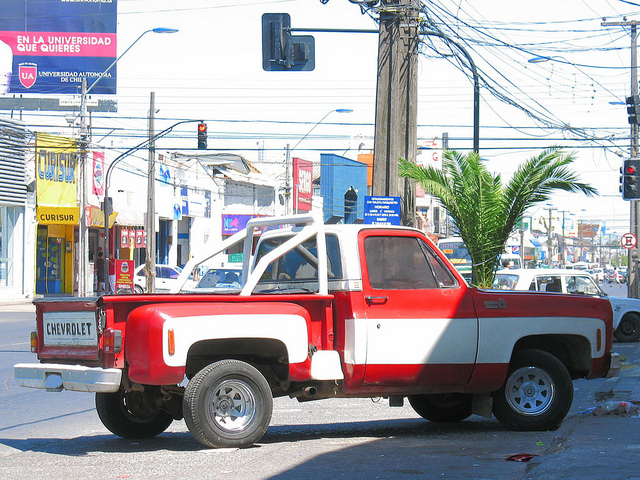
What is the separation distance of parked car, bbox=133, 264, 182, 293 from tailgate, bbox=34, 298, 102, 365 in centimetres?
2554

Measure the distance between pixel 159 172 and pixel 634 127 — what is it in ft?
73.1

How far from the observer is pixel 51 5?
163 feet

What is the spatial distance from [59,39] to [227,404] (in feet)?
150

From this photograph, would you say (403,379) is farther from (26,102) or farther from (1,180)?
(26,102)

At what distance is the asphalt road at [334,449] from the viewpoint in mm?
6672

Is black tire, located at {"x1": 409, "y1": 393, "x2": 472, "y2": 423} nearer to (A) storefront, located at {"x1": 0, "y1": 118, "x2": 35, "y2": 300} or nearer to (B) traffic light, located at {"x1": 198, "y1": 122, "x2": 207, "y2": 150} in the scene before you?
(B) traffic light, located at {"x1": 198, "y1": 122, "x2": 207, "y2": 150}

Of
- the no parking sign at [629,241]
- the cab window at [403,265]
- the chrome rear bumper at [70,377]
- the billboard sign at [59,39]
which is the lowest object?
the chrome rear bumper at [70,377]

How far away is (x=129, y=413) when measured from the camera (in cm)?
840

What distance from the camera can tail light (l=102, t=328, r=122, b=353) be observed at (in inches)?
280

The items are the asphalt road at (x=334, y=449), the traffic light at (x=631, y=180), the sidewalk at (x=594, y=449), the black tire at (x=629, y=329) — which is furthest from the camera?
the black tire at (x=629, y=329)

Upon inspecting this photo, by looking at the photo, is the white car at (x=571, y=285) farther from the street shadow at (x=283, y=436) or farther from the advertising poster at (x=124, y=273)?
the advertising poster at (x=124, y=273)

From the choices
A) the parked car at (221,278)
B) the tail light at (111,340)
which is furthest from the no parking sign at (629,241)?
the tail light at (111,340)

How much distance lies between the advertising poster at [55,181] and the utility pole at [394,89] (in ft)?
70.8

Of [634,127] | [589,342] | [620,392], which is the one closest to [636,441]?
[589,342]
